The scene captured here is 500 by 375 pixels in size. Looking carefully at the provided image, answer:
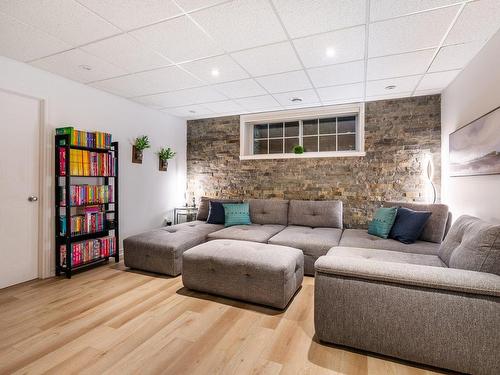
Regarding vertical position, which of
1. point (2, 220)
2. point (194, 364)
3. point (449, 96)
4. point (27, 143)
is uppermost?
point (449, 96)

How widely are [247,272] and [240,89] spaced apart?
2494 millimetres

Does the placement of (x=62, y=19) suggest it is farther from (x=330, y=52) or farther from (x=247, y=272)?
(x=247, y=272)

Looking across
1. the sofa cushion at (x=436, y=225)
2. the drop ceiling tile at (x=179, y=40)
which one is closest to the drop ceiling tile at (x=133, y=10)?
the drop ceiling tile at (x=179, y=40)

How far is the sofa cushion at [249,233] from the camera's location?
3449mm

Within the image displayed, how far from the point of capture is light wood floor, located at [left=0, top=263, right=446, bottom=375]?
1.65 metres

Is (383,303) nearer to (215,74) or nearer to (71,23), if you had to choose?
(215,74)

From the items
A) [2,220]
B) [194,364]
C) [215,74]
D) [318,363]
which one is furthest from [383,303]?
[2,220]

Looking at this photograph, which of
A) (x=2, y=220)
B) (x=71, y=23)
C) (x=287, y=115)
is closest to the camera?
(x=71, y=23)

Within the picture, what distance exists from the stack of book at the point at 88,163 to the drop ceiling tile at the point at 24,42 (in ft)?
3.34

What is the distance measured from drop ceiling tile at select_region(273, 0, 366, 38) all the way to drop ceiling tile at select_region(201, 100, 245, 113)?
7.14 feet

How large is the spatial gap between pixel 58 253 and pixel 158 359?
2263 millimetres

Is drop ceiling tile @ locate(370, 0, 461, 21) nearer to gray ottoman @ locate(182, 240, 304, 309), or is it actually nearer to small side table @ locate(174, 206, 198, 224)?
gray ottoman @ locate(182, 240, 304, 309)

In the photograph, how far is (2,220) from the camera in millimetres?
2793

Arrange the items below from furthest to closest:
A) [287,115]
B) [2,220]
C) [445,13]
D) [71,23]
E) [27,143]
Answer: [287,115] < [27,143] < [2,220] < [71,23] < [445,13]
